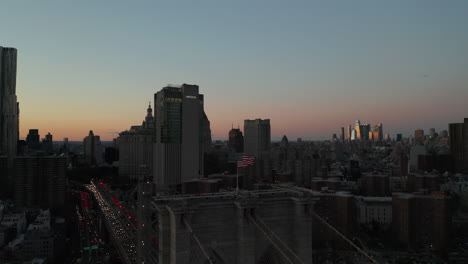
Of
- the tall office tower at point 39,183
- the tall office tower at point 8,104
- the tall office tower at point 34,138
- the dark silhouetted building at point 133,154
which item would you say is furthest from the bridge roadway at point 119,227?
the tall office tower at point 34,138

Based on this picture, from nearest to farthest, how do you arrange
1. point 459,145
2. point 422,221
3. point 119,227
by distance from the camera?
point 422,221 < point 119,227 < point 459,145

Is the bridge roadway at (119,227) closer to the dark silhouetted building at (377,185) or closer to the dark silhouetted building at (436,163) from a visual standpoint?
the dark silhouetted building at (377,185)

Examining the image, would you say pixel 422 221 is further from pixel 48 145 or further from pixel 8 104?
pixel 48 145

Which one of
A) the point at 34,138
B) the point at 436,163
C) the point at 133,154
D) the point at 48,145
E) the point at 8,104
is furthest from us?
the point at 48,145

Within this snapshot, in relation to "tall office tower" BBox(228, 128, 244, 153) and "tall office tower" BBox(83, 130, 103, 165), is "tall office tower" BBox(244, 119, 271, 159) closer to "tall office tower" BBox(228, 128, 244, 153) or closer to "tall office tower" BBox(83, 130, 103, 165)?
"tall office tower" BBox(228, 128, 244, 153)

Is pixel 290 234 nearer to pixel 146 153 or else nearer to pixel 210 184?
pixel 210 184

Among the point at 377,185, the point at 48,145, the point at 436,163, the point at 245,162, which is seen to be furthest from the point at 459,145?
the point at 48,145
